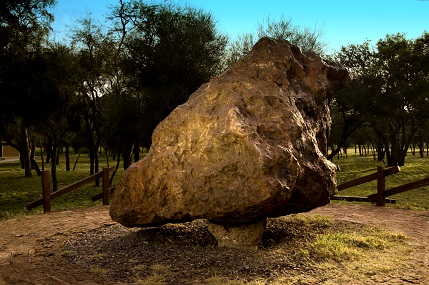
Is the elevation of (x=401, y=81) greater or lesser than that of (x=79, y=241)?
greater

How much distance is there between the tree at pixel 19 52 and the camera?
20.7m

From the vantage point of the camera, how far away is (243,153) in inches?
286

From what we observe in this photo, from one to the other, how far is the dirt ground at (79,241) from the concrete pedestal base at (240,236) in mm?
628

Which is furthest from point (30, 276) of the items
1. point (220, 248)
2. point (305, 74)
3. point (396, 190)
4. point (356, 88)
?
point (356, 88)

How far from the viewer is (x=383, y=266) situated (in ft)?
23.6

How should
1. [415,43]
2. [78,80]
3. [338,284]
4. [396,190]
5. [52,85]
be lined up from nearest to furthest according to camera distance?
[338,284], [396,190], [52,85], [78,80], [415,43]

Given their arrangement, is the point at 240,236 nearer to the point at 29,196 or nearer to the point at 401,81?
the point at 29,196

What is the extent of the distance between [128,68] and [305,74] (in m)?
14.9

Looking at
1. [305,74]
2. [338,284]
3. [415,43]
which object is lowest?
[338,284]

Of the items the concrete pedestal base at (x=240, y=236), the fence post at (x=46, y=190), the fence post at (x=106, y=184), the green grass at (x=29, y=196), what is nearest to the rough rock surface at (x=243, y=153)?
the concrete pedestal base at (x=240, y=236)

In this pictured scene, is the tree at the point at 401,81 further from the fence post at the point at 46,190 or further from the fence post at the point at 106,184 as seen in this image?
the fence post at the point at 46,190

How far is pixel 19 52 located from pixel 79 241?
1491 centimetres

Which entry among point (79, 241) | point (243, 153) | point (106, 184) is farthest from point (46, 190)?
point (243, 153)

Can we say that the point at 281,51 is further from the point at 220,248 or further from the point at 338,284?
the point at 338,284
